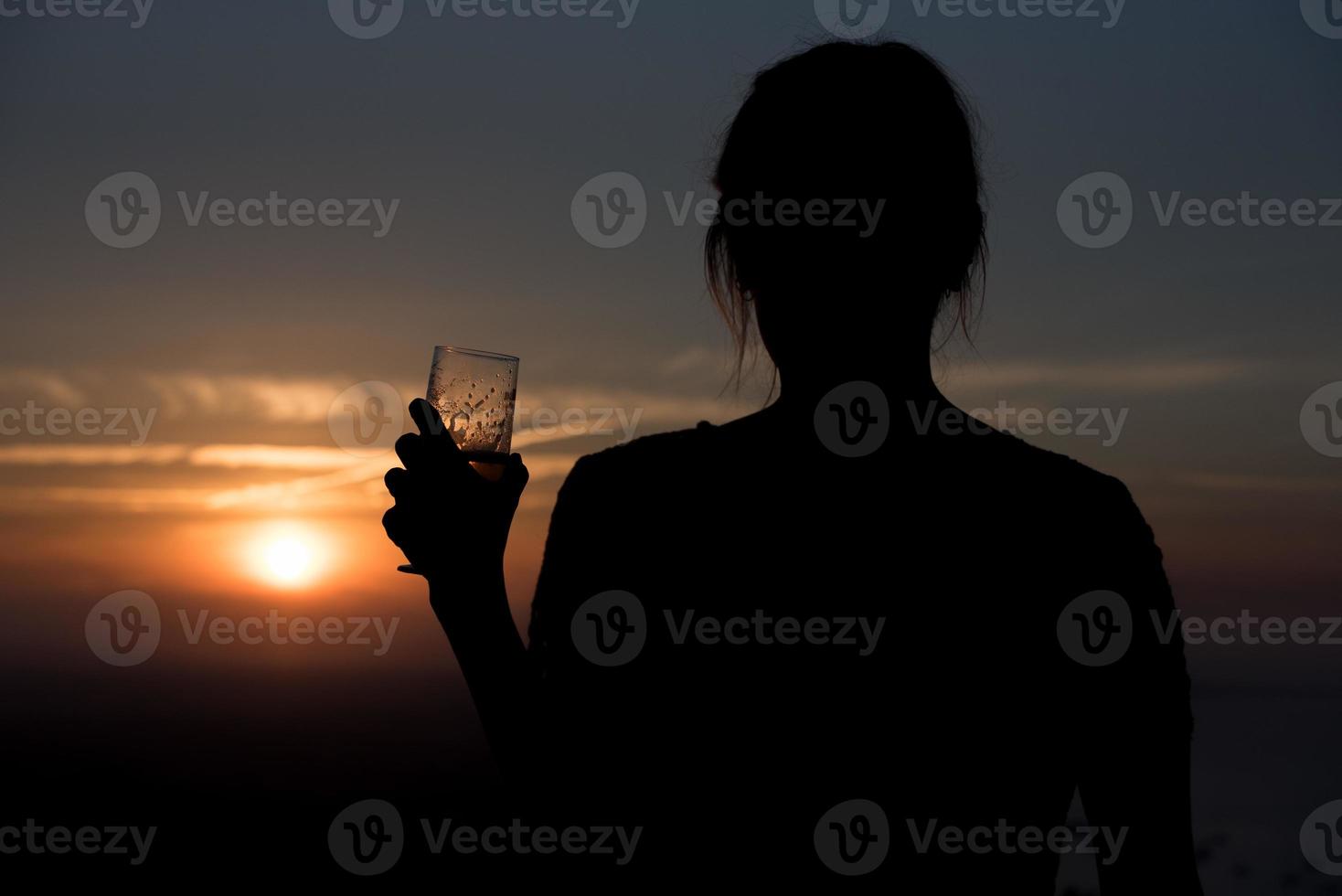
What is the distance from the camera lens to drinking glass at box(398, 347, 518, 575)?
10.6 ft

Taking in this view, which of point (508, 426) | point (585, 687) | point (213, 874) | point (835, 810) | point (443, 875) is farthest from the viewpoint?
point (443, 875)

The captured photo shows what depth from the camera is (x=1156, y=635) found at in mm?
1906

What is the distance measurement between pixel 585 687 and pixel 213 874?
354 ft

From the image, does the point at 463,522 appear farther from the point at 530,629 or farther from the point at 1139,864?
the point at 1139,864

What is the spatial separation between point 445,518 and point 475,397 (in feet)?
3.76

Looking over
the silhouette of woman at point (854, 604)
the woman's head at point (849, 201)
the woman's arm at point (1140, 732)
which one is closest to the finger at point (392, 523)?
the silhouette of woman at point (854, 604)

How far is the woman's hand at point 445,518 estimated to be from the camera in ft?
7.18

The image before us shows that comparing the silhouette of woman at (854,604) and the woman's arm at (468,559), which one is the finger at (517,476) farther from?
the silhouette of woman at (854,604)

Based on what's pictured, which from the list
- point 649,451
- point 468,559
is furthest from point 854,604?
point 468,559

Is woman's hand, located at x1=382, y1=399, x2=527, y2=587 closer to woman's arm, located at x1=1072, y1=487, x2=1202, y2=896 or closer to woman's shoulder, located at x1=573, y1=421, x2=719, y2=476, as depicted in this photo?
woman's shoulder, located at x1=573, y1=421, x2=719, y2=476

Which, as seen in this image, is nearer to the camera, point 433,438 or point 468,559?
point 468,559

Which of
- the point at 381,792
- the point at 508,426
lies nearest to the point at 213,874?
the point at 381,792

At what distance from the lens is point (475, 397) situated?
10.8ft

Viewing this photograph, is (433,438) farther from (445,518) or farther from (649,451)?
(649,451)
